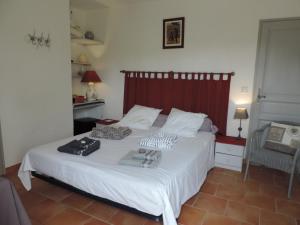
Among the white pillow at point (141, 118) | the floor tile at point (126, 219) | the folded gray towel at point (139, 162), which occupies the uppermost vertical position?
the white pillow at point (141, 118)

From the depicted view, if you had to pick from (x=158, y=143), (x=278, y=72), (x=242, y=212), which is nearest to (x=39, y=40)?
(x=158, y=143)

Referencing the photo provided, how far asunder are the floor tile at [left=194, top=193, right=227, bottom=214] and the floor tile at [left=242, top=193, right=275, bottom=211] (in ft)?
0.88

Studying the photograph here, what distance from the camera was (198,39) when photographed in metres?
3.46

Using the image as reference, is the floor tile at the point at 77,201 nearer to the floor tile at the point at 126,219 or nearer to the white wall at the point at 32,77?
the floor tile at the point at 126,219

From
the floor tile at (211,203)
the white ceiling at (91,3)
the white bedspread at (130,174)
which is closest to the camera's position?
the white bedspread at (130,174)

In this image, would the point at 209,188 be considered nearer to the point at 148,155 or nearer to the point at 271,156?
the point at 271,156

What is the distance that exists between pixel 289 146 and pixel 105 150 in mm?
2218

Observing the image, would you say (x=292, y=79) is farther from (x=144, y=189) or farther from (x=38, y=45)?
(x=38, y=45)

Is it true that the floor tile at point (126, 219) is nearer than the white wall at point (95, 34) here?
Yes

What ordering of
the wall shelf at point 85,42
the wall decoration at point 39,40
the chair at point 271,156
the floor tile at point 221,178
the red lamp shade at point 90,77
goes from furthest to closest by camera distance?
1. the red lamp shade at point 90,77
2. the wall shelf at point 85,42
3. the wall decoration at point 39,40
4. the floor tile at point 221,178
5. the chair at point 271,156

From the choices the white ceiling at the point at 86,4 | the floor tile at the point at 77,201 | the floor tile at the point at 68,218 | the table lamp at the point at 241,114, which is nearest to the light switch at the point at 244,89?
the table lamp at the point at 241,114

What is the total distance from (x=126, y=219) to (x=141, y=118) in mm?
1731

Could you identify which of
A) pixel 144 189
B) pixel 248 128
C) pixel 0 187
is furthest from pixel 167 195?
pixel 248 128

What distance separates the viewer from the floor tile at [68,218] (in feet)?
6.56
